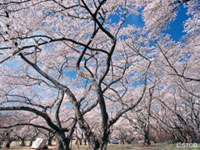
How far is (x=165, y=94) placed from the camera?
1927cm

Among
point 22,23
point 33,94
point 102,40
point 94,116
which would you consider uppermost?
point 102,40

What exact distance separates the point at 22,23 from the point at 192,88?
1555 centimetres

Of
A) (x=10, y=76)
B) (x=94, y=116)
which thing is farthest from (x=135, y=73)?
(x=94, y=116)

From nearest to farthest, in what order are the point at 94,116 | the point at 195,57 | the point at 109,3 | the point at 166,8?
1. the point at 166,8
2. the point at 109,3
3. the point at 195,57
4. the point at 94,116

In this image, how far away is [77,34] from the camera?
9977 millimetres

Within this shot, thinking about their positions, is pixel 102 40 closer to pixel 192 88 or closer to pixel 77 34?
pixel 77 34

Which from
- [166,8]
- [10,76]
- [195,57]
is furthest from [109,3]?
[10,76]

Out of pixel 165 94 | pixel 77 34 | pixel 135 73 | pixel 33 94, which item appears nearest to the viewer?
pixel 77 34

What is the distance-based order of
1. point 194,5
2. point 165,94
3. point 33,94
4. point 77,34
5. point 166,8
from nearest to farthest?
point 166,8, point 194,5, point 77,34, point 33,94, point 165,94

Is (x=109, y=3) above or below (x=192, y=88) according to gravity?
above

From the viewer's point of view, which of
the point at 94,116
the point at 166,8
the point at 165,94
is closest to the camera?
the point at 166,8

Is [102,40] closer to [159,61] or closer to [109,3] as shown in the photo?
[109,3]

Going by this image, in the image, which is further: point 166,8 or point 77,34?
point 77,34

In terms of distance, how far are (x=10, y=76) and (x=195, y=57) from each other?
1383 cm
